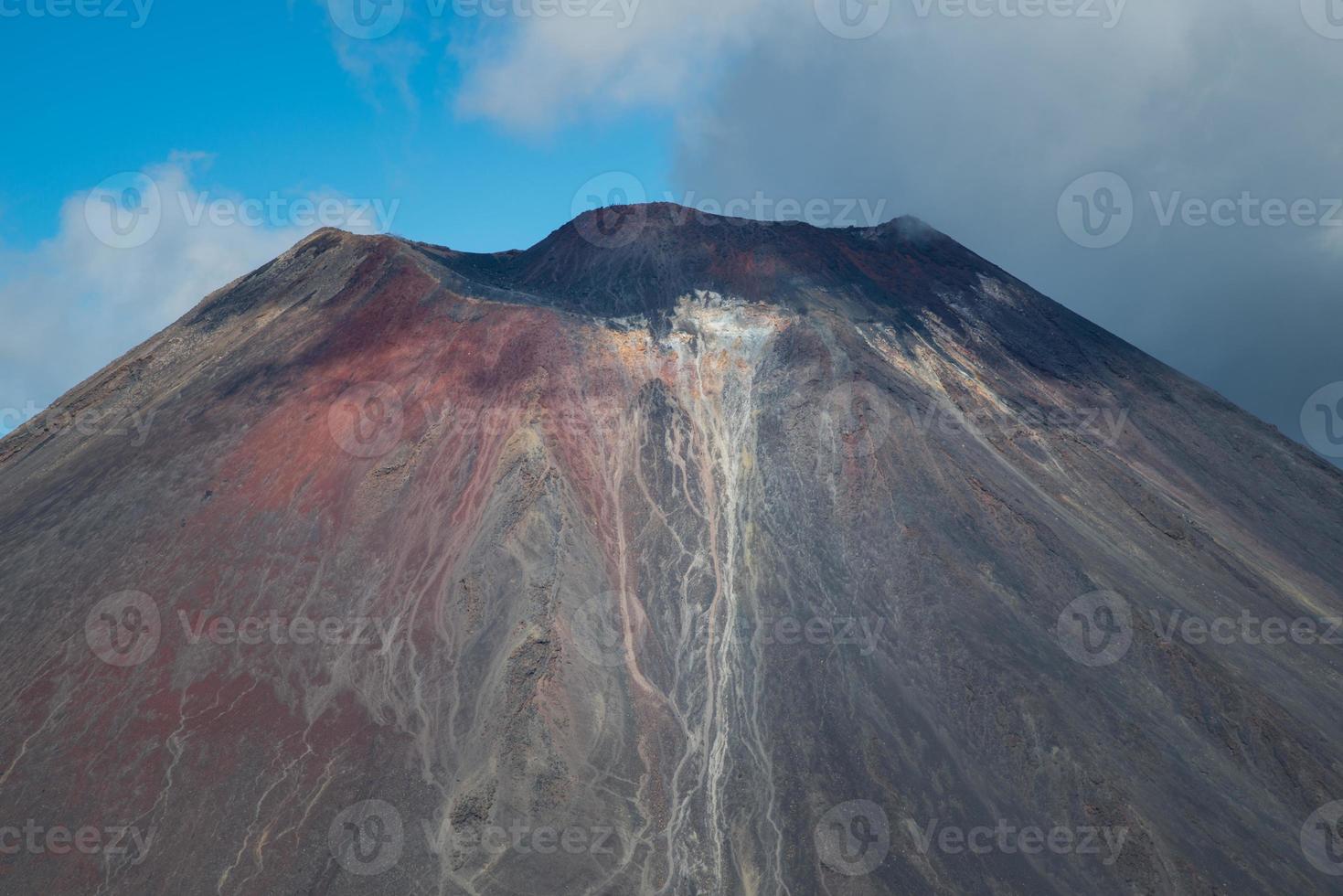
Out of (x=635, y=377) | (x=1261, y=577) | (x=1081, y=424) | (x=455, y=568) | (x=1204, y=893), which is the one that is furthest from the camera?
(x=1081, y=424)

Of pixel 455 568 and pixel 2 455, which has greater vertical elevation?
pixel 2 455

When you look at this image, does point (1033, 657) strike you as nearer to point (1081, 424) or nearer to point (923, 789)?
point (923, 789)

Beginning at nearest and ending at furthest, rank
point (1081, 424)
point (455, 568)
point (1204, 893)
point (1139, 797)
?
point (1204, 893) → point (1139, 797) → point (455, 568) → point (1081, 424)

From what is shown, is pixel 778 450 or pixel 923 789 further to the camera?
pixel 778 450

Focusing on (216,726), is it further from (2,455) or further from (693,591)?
(2,455)

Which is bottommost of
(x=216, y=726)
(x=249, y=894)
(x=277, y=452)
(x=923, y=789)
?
(x=249, y=894)

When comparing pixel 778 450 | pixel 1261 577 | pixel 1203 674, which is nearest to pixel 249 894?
pixel 778 450

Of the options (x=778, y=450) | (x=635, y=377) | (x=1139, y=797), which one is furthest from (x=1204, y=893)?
(x=635, y=377)
